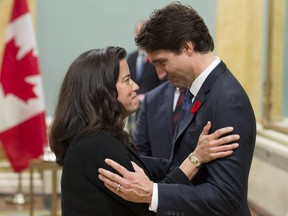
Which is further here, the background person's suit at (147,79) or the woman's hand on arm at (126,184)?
the background person's suit at (147,79)

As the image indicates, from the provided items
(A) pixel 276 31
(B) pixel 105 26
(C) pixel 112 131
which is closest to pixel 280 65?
(A) pixel 276 31

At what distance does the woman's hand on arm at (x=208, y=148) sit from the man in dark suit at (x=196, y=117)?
0.02m

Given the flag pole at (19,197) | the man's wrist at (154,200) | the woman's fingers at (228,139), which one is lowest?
the flag pole at (19,197)

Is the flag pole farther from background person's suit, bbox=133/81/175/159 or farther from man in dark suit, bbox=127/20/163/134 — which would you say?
background person's suit, bbox=133/81/175/159

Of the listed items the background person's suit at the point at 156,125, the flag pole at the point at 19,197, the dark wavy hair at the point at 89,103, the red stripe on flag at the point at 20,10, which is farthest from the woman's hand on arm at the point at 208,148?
the red stripe on flag at the point at 20,10

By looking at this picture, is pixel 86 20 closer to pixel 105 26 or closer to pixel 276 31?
pixel 105 26

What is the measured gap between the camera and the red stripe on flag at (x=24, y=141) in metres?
6.81

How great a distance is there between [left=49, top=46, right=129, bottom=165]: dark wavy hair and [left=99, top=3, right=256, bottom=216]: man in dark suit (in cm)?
18

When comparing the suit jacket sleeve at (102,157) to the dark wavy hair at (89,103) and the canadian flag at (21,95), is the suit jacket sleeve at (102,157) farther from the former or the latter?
the canadian flag at (21,95)

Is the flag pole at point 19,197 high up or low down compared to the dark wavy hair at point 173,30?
down

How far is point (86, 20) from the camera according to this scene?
753 centimetres

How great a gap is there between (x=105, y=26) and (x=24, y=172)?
6.12ft

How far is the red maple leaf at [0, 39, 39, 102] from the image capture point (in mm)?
6824

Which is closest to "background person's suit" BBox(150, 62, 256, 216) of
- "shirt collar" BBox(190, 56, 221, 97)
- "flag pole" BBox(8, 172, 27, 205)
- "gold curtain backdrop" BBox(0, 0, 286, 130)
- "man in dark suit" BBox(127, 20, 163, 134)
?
"shirt collar" BBox(190, 56, 221, 97)
